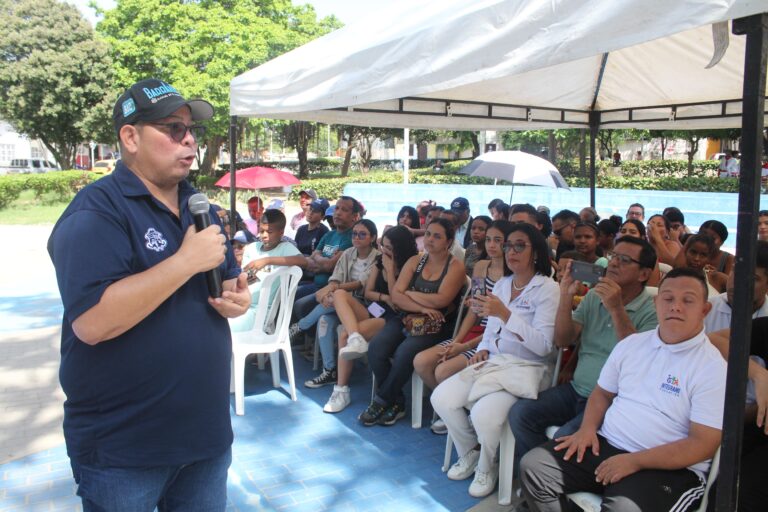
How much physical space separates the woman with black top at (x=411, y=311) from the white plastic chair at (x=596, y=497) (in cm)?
177

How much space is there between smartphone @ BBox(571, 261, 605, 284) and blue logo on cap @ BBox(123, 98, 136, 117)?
2.27 metres

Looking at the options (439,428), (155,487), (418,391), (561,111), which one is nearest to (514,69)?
(155,487)

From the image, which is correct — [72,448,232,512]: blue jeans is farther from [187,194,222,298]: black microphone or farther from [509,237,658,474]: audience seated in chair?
[509,237,658,474]: audience seated in chair

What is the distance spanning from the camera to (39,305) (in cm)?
784

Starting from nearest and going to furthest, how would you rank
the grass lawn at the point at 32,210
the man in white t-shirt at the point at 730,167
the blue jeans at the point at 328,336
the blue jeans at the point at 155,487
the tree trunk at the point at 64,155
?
the blue jeans at the point at 155,487
the blue jeans at the point at 328,336
the grass lawn at the point at 32,210
the man in white t-shirt at the point at 730,167
the tree trunk at the point at 64,155

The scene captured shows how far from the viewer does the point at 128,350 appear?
1.50m

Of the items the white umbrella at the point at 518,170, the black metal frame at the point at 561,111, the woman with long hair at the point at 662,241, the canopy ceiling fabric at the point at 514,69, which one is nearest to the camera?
the canopy ceiling fabric at the point at 514,69

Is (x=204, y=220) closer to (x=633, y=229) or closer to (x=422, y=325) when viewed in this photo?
(x=422, y=325)

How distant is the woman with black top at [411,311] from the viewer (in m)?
4.18

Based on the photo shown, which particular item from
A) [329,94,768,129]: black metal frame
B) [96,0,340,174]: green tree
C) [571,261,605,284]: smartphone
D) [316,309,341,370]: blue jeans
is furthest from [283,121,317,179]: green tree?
[571,261,605,284]: smartphone

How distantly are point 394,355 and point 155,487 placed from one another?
276 centimetres

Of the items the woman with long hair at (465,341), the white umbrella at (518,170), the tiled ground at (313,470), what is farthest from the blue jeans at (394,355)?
the white umbrella at (518,170)

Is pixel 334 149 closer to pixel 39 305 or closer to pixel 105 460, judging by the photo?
pixel 39 305

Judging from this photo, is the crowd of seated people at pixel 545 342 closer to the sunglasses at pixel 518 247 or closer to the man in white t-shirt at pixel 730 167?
the sunglasses at pixel 518 247
